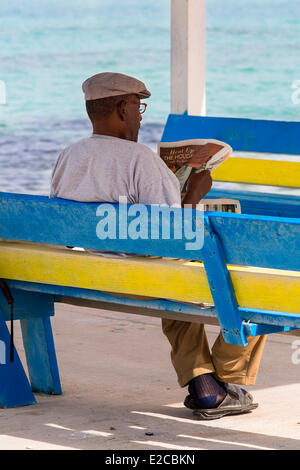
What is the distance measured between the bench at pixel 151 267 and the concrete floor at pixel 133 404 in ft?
0.90

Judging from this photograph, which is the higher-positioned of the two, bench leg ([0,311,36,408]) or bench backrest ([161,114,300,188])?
bench backrest ([161,114,300,188])

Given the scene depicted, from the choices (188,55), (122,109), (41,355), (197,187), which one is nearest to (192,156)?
(197,187)

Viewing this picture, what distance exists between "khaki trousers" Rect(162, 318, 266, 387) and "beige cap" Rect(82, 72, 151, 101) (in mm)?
831

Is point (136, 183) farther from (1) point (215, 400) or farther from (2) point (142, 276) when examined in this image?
(1) point (215, 400)

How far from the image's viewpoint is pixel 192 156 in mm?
3795

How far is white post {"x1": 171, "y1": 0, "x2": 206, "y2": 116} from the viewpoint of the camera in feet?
18.5

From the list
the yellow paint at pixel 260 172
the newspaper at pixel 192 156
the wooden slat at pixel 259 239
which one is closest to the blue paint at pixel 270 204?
the yellow paint at pixel 260 172

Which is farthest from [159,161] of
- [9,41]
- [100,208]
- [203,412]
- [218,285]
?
[9,41]

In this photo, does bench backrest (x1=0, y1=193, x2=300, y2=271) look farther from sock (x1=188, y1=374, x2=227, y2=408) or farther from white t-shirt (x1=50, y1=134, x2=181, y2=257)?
sock (x1=188, y1=374, x2=227, y2=408)

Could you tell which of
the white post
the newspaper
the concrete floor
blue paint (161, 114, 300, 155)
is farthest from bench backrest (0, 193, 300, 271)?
the white post

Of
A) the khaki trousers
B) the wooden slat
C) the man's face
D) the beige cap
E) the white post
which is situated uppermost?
the white post

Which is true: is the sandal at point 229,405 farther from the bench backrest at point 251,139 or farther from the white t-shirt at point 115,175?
the bench backrest at point 251,139

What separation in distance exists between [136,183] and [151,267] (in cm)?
32

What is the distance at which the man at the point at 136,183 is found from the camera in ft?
11.2
